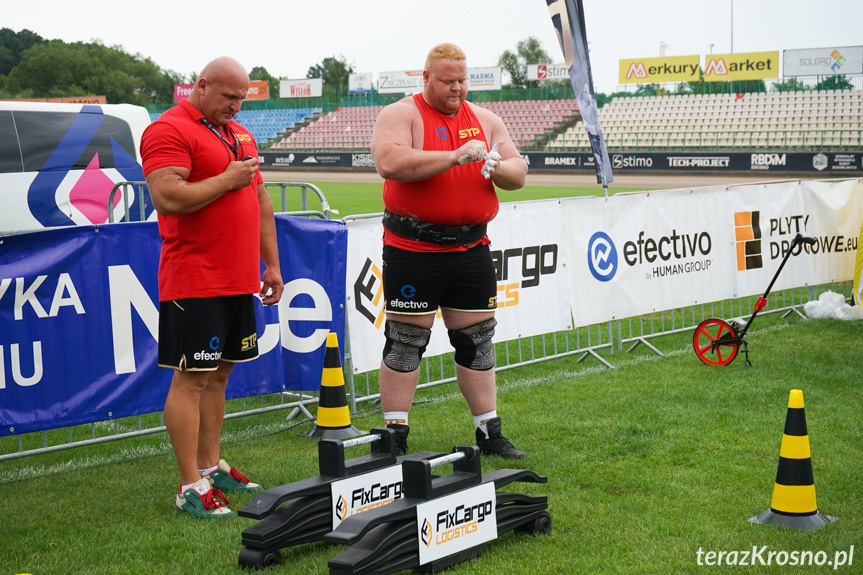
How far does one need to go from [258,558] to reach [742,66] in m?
62.8

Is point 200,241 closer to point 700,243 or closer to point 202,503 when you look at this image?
point 202,503

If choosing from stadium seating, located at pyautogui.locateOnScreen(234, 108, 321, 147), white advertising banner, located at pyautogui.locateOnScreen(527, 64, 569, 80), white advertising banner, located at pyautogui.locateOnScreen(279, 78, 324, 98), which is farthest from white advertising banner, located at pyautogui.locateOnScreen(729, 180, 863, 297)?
white advertising banner, located at pyautogui.locateOnScreen(279, 78, 324, 98)

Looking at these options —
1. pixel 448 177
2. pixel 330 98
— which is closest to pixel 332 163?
pixel 330 98

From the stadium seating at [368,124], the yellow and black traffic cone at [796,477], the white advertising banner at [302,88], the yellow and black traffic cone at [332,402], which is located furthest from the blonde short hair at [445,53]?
→ the white advertising banner at [302,88]

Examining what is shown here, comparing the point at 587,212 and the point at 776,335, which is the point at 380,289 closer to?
the point at 587,212

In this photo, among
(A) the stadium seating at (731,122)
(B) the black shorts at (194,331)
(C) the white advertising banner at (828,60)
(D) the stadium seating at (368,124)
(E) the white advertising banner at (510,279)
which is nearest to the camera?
(B) the black shorts at (194,331)

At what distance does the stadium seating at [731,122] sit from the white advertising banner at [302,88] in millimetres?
32814

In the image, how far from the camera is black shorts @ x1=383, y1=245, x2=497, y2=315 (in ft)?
15.2

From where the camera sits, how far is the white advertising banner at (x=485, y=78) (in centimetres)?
6806

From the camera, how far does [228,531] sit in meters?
3.88

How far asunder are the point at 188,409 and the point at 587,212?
177 inches

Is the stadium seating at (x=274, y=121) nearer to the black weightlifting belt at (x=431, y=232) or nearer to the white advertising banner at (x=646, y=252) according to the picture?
the white advertising banner at (x=646, y=252)

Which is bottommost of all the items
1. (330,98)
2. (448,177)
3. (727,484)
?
(727,484)

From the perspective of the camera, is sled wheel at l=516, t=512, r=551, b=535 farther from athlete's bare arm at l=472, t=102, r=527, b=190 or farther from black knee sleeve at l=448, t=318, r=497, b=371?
athlete's bare arm at l=472, t=102, r=527, b=190
